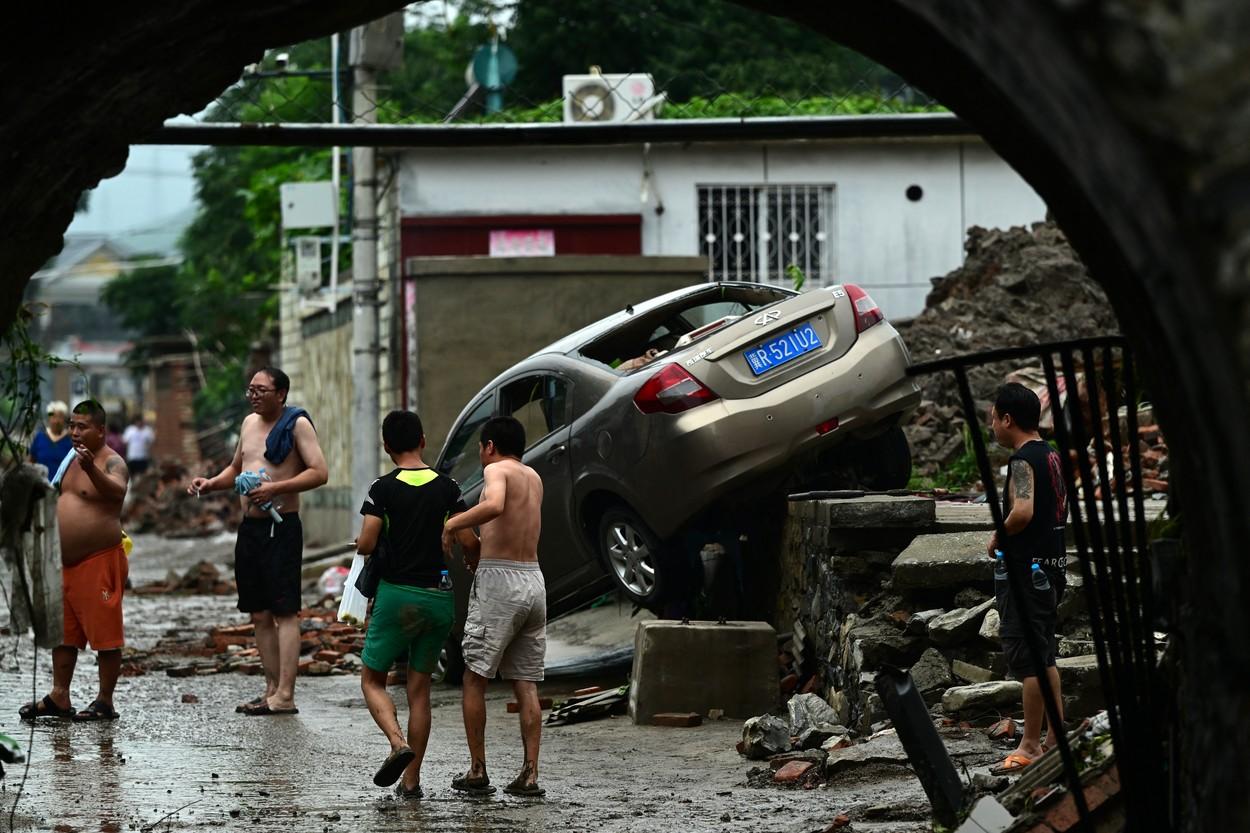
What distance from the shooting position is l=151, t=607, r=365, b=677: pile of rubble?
531 inches

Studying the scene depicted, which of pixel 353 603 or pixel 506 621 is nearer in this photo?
pixel 506 621

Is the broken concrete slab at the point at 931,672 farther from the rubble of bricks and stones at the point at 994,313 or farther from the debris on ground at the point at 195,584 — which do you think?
the debris on ground at the point at 195,584

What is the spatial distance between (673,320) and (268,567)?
3088mm

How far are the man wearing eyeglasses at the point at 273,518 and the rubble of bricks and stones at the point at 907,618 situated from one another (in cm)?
303

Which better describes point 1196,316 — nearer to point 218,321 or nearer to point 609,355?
point 609,355

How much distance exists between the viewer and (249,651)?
14219mm

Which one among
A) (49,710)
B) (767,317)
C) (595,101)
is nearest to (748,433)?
(767,317)

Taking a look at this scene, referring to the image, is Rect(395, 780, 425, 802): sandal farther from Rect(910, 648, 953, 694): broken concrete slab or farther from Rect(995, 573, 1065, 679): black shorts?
Rect(910, 648, 953, 694): broken concrete slab

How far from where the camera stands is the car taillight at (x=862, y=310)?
1091 cm

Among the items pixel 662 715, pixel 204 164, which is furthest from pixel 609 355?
pixel 204 164

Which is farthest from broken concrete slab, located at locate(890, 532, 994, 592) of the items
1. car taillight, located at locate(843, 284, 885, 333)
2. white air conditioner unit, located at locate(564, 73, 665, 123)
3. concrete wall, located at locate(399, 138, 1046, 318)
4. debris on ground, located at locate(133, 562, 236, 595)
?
concrete wall, located at locate(399, 138, 1046, 318)

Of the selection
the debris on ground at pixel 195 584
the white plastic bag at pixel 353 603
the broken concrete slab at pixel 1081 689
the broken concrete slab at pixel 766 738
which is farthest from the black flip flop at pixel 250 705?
the debris on ground at pixel 195 584

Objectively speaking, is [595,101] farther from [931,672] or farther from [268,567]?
[931,672]

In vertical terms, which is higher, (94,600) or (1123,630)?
(1123,630)
